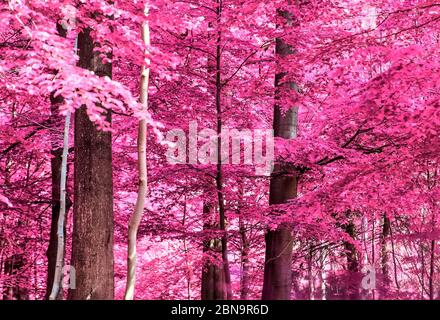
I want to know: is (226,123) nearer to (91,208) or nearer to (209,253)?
(209,253)

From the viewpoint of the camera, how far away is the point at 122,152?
1033 cm

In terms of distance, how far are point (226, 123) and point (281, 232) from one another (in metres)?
2.33

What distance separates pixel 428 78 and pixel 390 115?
891 mm

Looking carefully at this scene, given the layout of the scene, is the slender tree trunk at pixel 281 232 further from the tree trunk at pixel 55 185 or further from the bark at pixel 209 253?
the tree trunk at pixel 55 185

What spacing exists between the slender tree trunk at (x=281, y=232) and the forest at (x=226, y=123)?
27 millimetres

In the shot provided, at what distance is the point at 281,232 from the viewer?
9023mm

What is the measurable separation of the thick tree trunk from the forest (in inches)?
0.8

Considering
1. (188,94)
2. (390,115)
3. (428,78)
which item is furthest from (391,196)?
(188,94)

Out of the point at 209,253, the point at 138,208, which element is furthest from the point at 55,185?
the point at 138,208

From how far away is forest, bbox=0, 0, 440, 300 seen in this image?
6.26 m

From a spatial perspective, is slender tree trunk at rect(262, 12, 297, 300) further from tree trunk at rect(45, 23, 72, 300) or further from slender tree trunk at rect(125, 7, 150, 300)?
tree trunk at rect(45, 23, 72, 300)

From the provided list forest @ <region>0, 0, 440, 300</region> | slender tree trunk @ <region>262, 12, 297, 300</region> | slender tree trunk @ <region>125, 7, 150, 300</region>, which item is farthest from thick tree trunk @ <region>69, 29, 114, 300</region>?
slender tree trunk @ <region>262, 12, 297, 300</region>

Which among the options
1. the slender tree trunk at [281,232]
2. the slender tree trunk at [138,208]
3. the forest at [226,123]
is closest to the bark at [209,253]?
the forest at [226,123]

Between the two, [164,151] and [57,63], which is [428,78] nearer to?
[57,63]
